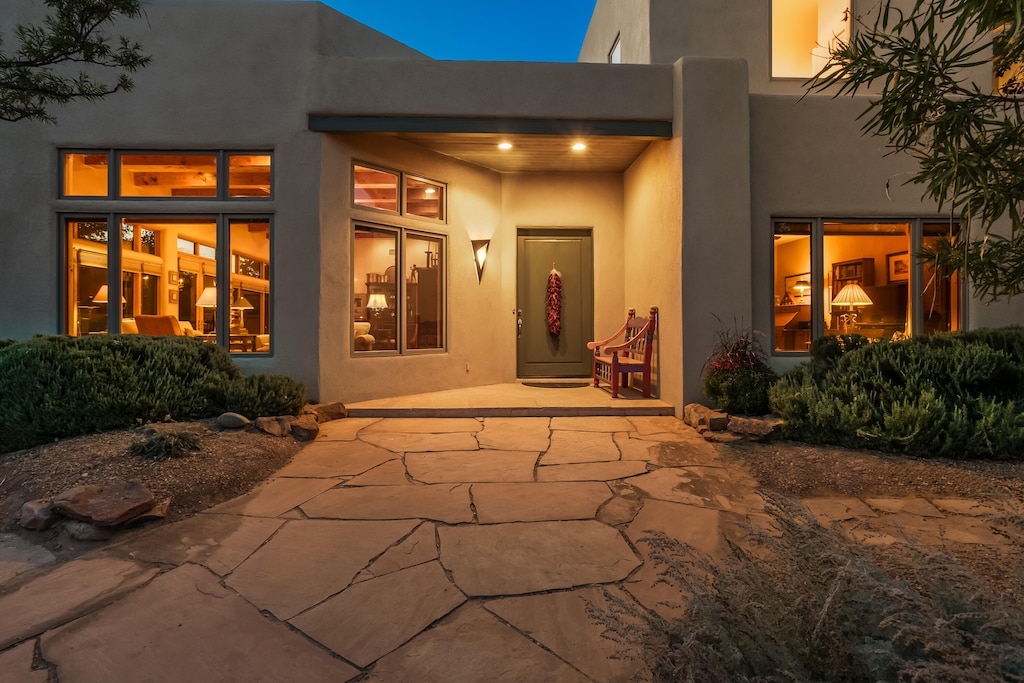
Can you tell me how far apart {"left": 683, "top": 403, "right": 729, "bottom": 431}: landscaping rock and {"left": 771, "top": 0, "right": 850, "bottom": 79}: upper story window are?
17.7ft

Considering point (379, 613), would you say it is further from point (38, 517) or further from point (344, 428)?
point (344, 428)

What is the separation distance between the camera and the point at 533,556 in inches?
116

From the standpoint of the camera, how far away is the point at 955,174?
2.21m

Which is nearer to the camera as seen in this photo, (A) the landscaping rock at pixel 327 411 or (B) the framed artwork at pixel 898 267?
(A) the landscaping rock at pixel 327 411

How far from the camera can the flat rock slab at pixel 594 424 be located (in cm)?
602

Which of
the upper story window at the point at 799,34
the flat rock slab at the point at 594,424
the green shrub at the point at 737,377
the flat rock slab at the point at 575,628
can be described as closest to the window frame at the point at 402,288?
the flat rock slab at the point at 594,424

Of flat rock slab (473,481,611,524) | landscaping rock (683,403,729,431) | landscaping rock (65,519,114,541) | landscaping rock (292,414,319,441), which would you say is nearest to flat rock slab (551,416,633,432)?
landscaping rock (683,403,729,431)

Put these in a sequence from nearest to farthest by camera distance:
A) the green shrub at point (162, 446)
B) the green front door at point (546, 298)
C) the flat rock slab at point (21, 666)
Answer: the flat rock slab at point (21, 666), the green shrub at point (162, 446), the green front door at point (546, 298)

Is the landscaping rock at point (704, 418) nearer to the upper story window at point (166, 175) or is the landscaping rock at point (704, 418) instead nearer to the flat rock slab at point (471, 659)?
the flat rock slab at point (471, 659)

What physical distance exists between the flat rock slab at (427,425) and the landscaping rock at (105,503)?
2553mm

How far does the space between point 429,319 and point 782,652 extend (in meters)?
7.16

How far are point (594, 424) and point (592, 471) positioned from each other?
1.82m

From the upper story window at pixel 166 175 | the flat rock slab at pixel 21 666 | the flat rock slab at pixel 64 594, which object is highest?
the upper story window at pixel 166 175

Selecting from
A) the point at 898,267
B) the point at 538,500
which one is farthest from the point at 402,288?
the point at 898,267
